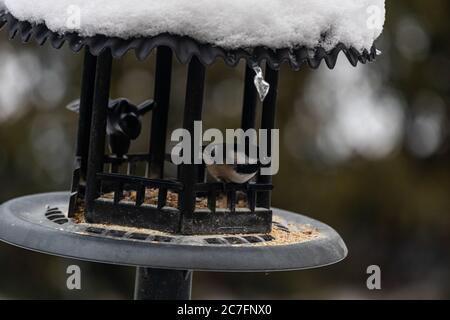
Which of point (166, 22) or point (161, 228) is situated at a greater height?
point (166, 22)

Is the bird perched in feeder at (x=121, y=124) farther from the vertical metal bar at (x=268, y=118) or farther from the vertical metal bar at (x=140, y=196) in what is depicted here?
the vertical metal bar at (x=268, y=118)

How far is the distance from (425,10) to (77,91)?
7.67 ft

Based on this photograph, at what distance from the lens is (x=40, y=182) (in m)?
4.34

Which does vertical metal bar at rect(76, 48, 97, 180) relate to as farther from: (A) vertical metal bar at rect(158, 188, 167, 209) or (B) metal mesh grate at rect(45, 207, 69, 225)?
(A) vertical metal bar at rect(158, 188, 167, 209)

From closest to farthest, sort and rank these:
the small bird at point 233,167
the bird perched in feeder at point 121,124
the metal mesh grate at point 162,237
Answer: the metal mesh grate at point 162,237 < the small bird at point 233,167 < the bird perched in feeder at point 121,124

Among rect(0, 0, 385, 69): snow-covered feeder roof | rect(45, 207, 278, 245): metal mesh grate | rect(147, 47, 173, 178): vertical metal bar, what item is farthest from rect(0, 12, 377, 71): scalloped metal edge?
rect(147, 47, 173, 178): vertical metal bar

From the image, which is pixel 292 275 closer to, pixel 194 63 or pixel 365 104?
pixel 365 104

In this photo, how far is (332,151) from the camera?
4543 millimetres

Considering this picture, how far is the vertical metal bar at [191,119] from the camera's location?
1655 millimetres

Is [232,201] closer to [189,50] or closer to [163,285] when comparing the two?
[163,285]

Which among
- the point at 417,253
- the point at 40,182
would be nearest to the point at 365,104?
the point at 417,253

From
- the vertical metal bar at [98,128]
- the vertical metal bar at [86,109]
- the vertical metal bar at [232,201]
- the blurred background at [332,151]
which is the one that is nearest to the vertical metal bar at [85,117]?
the vertical metal bar at [86,109]

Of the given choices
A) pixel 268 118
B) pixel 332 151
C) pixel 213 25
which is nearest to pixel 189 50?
A: pixel 213 25

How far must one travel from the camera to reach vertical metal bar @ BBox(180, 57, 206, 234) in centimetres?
166
